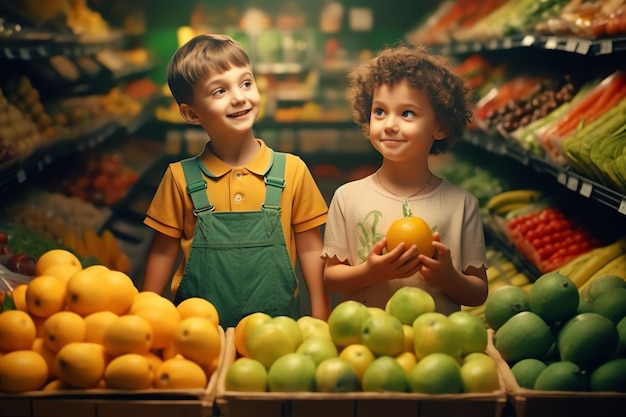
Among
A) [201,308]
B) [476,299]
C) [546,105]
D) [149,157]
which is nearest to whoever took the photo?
[201,308]

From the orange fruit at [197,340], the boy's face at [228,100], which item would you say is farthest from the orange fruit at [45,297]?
the boy's face at [228,100]

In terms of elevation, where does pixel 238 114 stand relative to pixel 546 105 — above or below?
below

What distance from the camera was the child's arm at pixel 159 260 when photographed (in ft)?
8.86

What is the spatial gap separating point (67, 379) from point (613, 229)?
3079 millimetres

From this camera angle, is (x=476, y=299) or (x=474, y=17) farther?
(x=474, y=17)

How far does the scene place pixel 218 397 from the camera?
6.56 ft

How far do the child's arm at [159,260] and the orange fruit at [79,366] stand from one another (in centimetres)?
69

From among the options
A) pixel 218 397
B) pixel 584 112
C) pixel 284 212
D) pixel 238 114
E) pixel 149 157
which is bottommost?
pixel 218 397

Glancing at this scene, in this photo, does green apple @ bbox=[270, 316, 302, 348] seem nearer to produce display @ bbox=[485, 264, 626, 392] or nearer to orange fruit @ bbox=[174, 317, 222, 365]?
orange fruit @ bbox=[174, 317, 222, 365]

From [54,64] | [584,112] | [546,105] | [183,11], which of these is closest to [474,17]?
[546,105]

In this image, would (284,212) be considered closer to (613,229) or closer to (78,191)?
(613,229)

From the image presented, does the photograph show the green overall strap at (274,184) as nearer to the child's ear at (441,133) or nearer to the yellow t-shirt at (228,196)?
the yellow t-shirt at (228,196)

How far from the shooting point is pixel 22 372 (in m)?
2.02

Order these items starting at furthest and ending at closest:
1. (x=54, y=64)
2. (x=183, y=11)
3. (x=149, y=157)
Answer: (x=183, y=11), (x=149, y=157), (x=54, y=64)
